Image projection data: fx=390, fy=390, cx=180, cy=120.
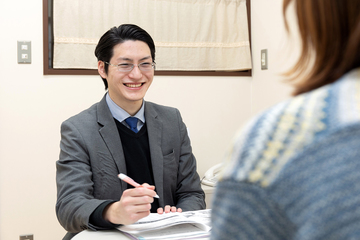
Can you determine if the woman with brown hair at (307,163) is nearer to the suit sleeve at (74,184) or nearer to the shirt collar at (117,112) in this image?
the suit sleeve at (74,184)

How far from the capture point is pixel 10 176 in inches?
106

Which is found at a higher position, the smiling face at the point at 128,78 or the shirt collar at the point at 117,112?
the smiling face at the point at 128,78

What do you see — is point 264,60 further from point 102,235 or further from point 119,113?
point 102,235

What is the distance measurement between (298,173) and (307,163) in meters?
0.01

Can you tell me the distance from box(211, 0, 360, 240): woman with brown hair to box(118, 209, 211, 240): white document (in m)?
0.80

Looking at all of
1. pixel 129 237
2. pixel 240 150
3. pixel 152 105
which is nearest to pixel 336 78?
pixel 240 150

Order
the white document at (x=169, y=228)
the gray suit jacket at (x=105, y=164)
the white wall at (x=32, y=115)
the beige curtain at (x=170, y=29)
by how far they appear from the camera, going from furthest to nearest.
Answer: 1. the beige curtain at (x=170, y=29)
2. the white wall at (x=32, y=115)
3. the gray suit jacket at (x=105, y=164)
4. the white document at (x=169, y=228)

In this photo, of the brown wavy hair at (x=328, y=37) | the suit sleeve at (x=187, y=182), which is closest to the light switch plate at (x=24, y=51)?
the suit sleeve at (x=187, y=182)

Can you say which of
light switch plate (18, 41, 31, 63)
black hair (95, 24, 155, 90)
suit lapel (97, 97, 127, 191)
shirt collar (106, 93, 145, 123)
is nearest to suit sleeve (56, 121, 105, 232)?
suit lapel (97, 97, 127, 191)

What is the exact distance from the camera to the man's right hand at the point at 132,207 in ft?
4.18

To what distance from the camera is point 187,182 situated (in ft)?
6.30

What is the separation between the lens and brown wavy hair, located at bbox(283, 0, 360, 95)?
46 centimetres

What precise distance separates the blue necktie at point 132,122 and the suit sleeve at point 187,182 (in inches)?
9.8

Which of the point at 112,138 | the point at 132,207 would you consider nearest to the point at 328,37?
the point at 132,207
